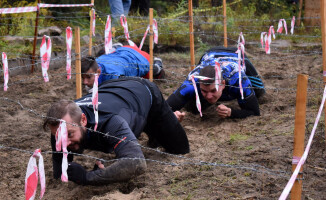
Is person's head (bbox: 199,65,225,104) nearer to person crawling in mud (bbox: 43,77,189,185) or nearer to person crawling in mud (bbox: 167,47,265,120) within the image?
person crawling in mud (bbox: 167,47,265,120)

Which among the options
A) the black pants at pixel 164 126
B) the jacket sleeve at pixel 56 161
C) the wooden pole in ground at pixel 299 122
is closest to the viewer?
the wooden pole in ground at pixel 299 122

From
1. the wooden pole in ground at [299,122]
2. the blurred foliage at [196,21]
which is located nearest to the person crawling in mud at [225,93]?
the wooden pole in ground at [299,122]

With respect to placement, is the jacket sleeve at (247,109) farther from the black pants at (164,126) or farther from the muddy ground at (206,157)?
the black pants at (164,126)

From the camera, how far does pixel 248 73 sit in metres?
6.51

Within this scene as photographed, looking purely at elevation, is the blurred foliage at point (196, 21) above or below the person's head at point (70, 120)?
above

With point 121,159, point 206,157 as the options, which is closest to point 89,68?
point 206,157

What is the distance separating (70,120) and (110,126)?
1.04ft

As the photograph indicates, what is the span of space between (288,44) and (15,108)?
6693 mm

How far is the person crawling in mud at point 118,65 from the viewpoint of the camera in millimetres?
6086

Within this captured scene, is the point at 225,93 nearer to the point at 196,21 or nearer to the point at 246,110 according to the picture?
the point at 246,110

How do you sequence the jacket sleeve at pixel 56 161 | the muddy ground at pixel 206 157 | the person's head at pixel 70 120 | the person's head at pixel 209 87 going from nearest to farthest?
the person's head at pixel 70 120 < the muddy ground at pixel 206 157 < the jacket sleeve at pixel 56 161 < the person's head at pixel 209 87

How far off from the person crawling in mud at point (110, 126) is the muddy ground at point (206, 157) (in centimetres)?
21

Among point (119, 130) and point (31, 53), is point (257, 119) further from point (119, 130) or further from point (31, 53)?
point (31, 53)

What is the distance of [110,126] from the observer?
136 inches
